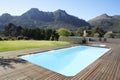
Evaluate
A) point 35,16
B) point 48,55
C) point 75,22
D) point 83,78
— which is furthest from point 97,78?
point 35,16

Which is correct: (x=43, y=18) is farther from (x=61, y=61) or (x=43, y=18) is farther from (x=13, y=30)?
(x=61, y=61)

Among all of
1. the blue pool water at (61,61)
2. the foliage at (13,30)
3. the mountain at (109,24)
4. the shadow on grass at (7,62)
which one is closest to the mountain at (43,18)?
the mountain at (109,24)

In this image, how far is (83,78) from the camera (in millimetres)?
4242

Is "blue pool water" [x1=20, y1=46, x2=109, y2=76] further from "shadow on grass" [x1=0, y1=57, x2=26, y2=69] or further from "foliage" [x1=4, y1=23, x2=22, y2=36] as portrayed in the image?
"foliage" [x1=4, y1=23, x2=22, y2=36]

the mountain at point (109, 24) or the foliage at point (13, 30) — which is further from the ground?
the mountain at point (109, 24)

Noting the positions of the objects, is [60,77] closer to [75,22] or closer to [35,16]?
[75,22]

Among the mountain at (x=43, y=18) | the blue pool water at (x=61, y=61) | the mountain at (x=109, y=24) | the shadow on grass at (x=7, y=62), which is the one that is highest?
the mountain at (x=43, y=18)

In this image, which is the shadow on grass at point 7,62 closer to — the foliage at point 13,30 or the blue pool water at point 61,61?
the blue pool water at point 61,61

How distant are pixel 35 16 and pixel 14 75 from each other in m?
103

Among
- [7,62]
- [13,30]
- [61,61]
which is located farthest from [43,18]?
[7,62]

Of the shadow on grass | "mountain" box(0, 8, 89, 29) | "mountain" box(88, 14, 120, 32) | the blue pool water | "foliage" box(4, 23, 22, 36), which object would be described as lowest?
the blue pool water

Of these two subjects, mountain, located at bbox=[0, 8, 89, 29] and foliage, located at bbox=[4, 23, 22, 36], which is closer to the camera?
foliage, located at bbox=[4, 23, 22, 36]

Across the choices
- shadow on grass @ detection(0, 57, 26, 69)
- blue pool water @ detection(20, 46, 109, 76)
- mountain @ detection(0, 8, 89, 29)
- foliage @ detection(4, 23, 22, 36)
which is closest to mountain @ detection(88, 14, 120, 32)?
mountain @ detection(0, 8, 89, 29)

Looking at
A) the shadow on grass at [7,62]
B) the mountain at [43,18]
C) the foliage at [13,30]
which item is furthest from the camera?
the mountain at [43,18]
